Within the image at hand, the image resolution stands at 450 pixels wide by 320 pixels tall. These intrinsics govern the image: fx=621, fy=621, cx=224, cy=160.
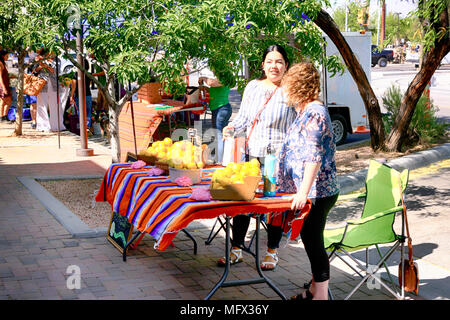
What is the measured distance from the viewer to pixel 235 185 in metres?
4.34

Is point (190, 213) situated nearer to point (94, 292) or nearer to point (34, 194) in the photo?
point (94, 292)

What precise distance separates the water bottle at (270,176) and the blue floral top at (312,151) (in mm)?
146

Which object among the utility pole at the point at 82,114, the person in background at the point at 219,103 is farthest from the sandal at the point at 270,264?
the utility pole at the point at 82,114

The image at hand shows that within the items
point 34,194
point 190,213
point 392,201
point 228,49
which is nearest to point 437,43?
point 228,49

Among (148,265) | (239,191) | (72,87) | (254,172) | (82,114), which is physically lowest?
(148,265)

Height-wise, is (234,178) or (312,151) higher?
(312,151)

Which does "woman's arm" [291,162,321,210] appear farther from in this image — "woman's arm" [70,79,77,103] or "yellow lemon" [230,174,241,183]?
"woman's arm" [70,79,77,103]

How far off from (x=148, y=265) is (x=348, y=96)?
27.3 feet

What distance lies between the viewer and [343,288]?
531cm

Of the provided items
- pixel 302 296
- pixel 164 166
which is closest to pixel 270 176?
pixel 302 296

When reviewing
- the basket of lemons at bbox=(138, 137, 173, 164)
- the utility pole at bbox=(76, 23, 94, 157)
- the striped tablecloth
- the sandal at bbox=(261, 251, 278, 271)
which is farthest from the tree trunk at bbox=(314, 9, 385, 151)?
the striped tablecloth

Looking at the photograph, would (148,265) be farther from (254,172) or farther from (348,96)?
(348,96)

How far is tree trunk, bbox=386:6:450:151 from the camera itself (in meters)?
10.5

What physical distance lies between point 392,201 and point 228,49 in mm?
2727
